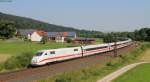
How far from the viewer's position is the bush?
140ft

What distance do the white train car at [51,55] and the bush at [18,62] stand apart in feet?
7.69

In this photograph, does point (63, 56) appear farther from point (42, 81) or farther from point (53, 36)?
Answer: point (53, 36)

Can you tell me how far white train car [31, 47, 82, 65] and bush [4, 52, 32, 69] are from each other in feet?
7.69

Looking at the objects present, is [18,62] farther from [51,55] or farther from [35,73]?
[35,73]

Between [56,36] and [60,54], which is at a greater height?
[60,54]

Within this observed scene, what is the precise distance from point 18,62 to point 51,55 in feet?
14.3

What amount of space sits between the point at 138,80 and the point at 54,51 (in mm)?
20057

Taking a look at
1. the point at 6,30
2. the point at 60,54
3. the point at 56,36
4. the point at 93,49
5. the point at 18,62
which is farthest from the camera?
the point at 56,36

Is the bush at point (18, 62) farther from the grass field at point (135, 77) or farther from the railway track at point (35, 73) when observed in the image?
the grass field at point (135, 77)

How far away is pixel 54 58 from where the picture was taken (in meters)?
46.7

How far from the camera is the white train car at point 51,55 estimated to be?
42.5m

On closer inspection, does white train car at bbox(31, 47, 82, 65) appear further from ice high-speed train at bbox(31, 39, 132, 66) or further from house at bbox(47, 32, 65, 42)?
house at bbox(47, 32, 65, 42)

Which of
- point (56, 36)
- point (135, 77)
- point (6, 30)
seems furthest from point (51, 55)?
point (56, 36)

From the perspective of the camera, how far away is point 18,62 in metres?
44.2
